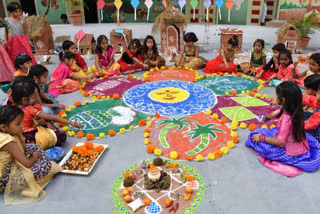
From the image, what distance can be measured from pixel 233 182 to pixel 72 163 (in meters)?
1.67

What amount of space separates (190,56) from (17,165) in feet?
15.8

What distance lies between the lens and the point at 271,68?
5.45 meters

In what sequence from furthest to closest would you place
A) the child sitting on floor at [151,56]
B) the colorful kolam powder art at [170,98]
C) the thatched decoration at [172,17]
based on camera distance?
the thatched decoration at [172,17], the child sitting on floor at [151,56], the colorful kolam powder art at [170,98]

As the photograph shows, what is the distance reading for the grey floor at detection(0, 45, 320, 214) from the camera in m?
2.33

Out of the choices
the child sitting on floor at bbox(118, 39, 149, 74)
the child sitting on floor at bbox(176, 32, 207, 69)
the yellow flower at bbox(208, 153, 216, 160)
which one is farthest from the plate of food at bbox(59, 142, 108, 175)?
the child sitting on floor at bbox(176, 32, 207, 69)

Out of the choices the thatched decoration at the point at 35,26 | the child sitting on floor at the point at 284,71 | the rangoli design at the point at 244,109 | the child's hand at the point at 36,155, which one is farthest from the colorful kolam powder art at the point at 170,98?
the thatched decoration at the point at 35,26

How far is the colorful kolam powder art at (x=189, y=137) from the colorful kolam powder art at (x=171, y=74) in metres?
1.75

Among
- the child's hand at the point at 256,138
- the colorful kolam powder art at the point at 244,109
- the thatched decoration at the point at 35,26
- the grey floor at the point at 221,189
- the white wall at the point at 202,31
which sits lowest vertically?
the grey floor at the point at 221,189

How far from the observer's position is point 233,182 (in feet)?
8.63

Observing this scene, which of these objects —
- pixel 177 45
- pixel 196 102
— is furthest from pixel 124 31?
pixel 196 102

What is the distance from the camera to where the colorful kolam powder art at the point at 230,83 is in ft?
16.2

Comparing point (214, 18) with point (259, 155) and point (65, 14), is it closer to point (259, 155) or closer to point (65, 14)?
point (65, 14)

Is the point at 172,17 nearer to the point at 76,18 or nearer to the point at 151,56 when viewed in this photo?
the point at 151,56

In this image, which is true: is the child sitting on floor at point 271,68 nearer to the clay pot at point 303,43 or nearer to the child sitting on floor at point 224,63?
the child sitting on floor at point 224,63
